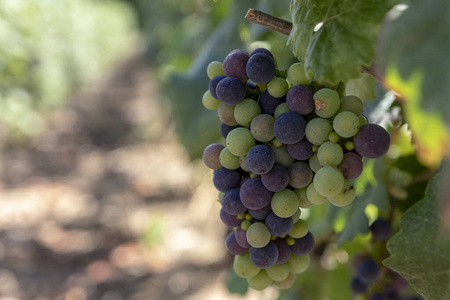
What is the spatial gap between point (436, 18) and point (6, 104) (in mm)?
6645

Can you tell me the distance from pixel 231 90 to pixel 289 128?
0.33ft

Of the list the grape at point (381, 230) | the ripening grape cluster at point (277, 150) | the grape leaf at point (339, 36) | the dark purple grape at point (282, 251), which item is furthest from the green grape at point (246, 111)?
the grape at point (381, 230)

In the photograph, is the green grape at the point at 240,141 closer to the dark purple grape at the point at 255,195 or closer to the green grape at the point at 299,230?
the dark purple grape at the point at 255,195

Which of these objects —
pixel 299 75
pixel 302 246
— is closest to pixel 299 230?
pixel 302 246

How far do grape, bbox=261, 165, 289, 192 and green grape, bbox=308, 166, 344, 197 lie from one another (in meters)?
0.06

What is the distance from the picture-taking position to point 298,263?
2.38 feet

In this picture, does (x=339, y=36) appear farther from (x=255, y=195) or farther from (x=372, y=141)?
(x=255, y=195)

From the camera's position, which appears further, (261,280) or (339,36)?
(261,280)

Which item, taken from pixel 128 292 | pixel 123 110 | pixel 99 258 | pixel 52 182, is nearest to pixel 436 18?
pixel 128 292

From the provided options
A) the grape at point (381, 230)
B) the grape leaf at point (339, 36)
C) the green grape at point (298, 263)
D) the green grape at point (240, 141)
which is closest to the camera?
the grape leaf at point (339, 36)

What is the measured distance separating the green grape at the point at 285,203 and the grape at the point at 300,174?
0.02 meters

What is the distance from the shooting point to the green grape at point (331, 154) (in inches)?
22.4

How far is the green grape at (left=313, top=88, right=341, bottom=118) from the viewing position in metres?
0.57

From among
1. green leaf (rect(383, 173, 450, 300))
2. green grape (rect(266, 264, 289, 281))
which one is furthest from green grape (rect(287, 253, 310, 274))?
green leaf (rect(383, 173, 450, 300))
